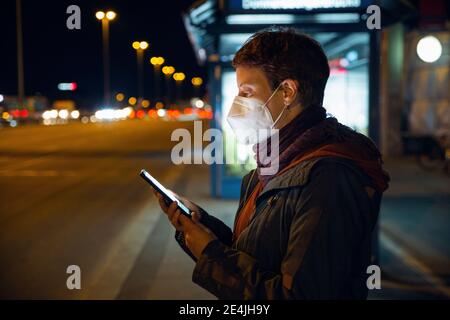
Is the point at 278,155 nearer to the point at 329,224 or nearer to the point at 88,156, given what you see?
the point at 329,224

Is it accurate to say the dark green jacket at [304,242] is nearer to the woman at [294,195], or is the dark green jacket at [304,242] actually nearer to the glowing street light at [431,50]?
A: the woman at [294,195]

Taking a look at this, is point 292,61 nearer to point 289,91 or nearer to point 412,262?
point 289,91

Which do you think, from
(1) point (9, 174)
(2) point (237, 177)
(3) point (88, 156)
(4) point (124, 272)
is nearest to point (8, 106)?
(3) point (88, 156)

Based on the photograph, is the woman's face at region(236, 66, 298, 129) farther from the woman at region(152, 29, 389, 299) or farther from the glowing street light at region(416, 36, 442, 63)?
the glowing street light at region(416, 36, 442, 63)

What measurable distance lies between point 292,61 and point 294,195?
0.42m

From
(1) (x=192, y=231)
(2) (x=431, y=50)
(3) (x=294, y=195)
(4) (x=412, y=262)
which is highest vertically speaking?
(2) (x=431, y=50)

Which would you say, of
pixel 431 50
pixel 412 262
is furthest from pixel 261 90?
pixel 431 50

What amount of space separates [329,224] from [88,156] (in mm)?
22035

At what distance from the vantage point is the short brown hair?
1958 mm

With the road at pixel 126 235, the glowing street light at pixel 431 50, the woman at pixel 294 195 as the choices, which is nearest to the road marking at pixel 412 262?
the road at pixel 126 235

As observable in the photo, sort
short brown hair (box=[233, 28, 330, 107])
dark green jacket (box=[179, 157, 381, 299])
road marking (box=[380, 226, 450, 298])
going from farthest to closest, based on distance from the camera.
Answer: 1. road marking (box=[380, 226, 450, 298])
2. short brown hair (box=[233, 28, 330, 107])
3. dark green jacket (box=[179, 157, 381, 299])

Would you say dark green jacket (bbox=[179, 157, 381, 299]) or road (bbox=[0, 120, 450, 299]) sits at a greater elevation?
dark green jacket (bbox=[179, 157, 381, 299])

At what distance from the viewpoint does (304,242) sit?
5.72ft

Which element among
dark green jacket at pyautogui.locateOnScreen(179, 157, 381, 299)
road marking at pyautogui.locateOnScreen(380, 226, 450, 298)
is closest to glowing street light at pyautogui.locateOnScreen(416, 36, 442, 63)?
road marking at pyautogui.locateOnScreen(380, 226, 450, 298)
